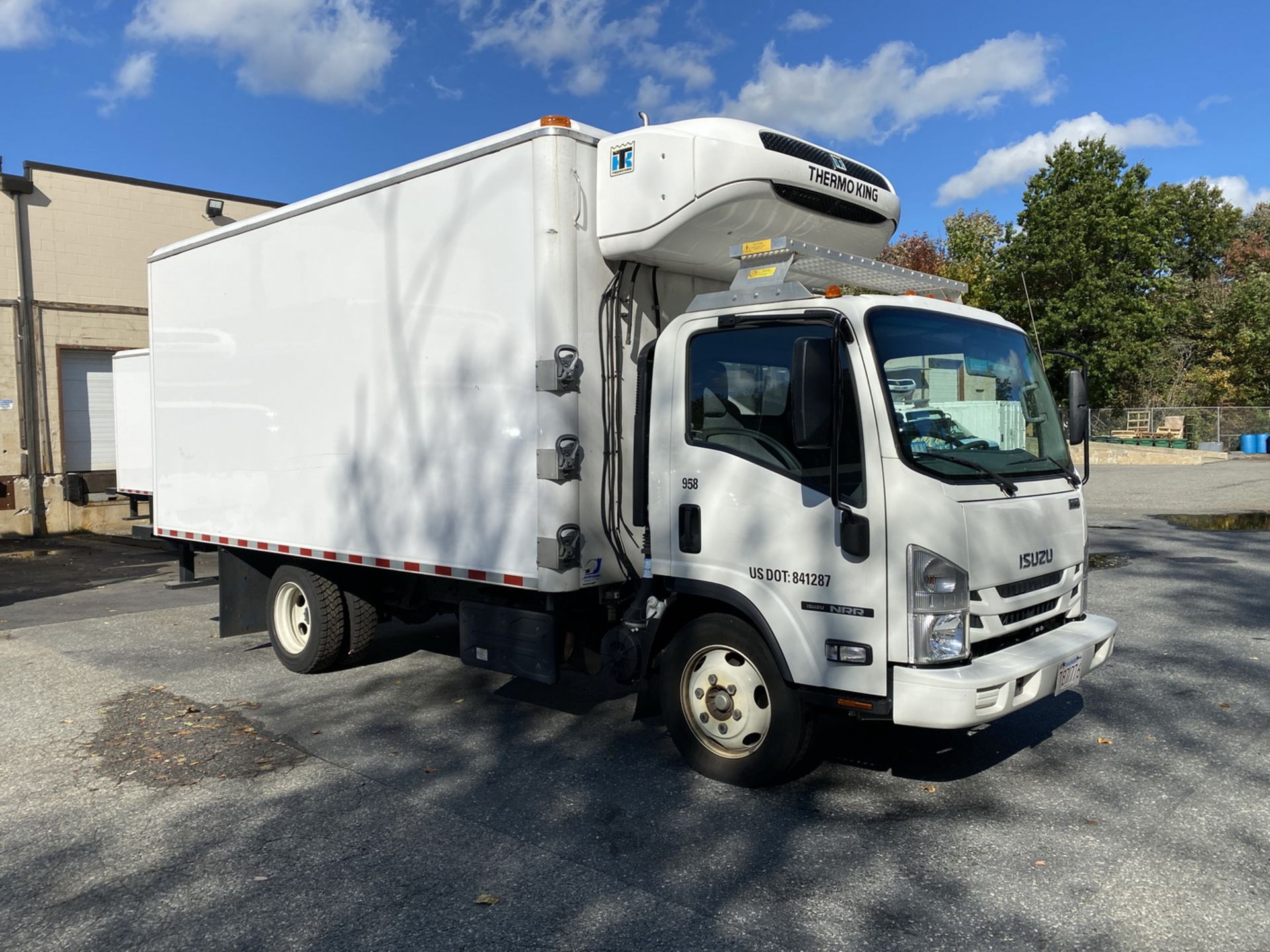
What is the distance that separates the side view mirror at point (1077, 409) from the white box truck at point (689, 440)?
0.02 metres

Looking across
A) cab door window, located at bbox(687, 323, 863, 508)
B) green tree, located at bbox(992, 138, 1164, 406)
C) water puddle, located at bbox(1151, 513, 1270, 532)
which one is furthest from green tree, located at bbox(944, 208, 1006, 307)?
cab door window, located at bbox(687, 323, 863, 508)

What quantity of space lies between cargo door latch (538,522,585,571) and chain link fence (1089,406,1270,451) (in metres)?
35.6

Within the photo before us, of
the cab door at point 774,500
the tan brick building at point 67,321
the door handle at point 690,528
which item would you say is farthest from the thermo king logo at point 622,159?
the tan brick building at point 67,321

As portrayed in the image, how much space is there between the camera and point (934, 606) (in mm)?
4230

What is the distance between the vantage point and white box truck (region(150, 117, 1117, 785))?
14.3 ft

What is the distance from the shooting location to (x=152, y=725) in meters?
6.24

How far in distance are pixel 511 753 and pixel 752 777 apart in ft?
4.82

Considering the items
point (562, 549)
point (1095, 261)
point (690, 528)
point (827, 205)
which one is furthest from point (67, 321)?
point (1095, 261)

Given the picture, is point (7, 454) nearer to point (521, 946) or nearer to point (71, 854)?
point (71, 854)

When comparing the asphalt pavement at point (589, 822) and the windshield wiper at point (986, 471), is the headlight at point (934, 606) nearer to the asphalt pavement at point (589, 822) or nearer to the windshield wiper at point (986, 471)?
the windshield wiper at point (986, 471)

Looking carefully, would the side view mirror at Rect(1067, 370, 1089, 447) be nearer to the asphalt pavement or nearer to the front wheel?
the asphalt pavement

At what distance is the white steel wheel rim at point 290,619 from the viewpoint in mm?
7613

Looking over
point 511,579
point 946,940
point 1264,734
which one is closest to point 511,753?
point 511,579

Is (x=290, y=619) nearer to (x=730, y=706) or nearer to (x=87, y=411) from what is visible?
(x=730, y=706)
